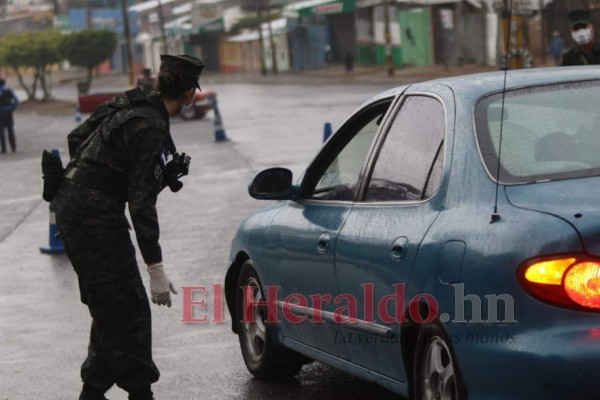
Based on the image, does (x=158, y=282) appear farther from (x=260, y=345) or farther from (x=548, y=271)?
(x=548, y=271)

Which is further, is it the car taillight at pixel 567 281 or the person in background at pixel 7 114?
the person in background at pixel 7 114

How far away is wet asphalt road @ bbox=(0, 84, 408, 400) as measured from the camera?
7.48m

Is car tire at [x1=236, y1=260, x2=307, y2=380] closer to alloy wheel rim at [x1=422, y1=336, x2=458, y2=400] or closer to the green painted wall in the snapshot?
alloy wheel rim at [x1=422, y1=336, x2=458, y2=400]

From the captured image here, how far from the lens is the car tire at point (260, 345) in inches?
288

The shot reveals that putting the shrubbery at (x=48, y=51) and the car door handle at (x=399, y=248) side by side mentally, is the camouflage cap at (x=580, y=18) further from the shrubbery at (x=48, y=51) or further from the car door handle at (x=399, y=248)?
the shrubbery at (x=48, y=51)

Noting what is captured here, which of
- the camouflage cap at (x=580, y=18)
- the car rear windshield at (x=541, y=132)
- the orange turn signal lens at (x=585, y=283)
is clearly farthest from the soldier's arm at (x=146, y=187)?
the camouflage cap at (x=580, y=18)

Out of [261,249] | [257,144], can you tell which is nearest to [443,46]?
[257,144]

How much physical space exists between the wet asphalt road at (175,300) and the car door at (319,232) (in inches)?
23.1

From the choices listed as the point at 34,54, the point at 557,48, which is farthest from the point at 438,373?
the point at 34,54

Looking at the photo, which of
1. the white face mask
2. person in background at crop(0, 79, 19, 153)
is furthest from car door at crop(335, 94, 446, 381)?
person in background at crop(0, 79, 19, 153)

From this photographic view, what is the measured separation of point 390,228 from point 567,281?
120cm

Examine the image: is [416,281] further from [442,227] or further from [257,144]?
[257,144]

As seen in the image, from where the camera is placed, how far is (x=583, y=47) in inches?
480

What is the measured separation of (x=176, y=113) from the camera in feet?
20.6
